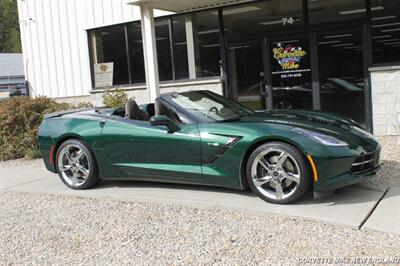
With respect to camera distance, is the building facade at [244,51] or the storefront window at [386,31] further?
the building facade at [244,51]

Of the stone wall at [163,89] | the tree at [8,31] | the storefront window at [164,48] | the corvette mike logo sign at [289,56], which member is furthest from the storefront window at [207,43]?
the tree at [8,31]

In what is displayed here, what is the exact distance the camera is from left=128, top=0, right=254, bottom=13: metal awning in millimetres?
10312

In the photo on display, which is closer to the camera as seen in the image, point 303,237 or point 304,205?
point 303,237

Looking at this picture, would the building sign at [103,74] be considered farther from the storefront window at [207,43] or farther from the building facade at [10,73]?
the building facade at [10,73]

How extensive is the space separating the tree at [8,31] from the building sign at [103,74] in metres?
66.8

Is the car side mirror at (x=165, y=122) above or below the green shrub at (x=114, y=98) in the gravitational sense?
below

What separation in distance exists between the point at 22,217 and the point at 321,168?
135 inches

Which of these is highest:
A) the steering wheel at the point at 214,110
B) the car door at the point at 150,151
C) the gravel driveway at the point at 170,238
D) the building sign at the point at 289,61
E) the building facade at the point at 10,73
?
the building facade at the point at 10,73

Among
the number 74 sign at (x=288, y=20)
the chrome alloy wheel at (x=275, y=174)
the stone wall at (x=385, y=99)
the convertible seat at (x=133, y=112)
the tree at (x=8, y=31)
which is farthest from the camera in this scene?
the tree at (x=8, y=31)

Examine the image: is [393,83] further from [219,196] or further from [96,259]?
[96,259]

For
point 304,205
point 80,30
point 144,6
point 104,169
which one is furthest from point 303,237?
point 80,30

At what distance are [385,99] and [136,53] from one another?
A: 22.0 feet

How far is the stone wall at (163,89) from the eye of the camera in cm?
1188

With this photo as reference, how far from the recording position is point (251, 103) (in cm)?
1153
